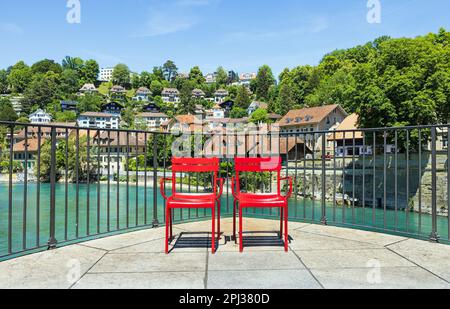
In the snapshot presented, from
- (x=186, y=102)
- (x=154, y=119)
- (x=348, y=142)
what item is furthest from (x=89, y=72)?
(x=348, y=142)

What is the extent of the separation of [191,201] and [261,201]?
609 millimetres

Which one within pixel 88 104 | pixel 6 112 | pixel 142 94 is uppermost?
pixel 142 94

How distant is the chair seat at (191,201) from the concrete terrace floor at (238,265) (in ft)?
1.48

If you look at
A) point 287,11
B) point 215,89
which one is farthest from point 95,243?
point 215,89

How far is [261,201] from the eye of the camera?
3018 mm

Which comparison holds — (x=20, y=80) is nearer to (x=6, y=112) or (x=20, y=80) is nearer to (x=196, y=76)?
(x=6, y=112)

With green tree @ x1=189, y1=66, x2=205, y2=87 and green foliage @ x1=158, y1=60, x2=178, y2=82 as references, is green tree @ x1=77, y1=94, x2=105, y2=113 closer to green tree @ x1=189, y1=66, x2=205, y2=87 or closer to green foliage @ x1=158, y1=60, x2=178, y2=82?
green tree @ x1=189, y1=66, x2=205, y2=87

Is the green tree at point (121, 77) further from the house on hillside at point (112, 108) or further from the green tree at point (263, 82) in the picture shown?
the green tree at point (263, 82)

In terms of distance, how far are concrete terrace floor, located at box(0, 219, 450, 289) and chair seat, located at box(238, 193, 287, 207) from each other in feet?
1.49

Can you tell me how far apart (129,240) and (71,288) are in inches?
56.1

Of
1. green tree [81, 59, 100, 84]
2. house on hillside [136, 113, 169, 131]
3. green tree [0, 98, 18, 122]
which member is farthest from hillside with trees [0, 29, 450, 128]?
house on hillside [136, 113, 169, 131]

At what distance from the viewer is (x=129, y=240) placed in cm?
365

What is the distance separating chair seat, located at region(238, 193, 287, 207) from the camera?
2.97 metres

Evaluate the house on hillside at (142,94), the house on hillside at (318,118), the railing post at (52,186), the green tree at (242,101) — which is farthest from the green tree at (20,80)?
the railing post at (52,186)
